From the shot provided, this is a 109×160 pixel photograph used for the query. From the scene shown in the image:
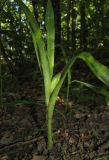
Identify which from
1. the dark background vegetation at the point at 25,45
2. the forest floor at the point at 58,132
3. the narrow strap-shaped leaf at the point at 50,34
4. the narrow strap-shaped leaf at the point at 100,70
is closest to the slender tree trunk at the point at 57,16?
the dark background vegetation at the point at 25,45

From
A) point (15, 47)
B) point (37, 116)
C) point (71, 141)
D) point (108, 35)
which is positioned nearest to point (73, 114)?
point (37, 116)

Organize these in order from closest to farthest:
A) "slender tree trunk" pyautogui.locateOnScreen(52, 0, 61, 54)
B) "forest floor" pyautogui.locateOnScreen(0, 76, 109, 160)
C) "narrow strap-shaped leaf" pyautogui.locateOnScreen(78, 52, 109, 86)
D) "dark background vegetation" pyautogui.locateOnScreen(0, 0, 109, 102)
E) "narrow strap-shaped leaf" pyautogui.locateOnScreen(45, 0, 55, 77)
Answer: "narrow strap-shaped leaf" pyautogui.locateOnScreen(78, 52, 109, 86) < "narrow strap-shaped leaf" pyautogui.locateOnScreen(45, 0, 55, 77) < "forest floor" pyautogui.locateOnScreen(0, 76, 109, 160) < "dark background vegetation" pyautogui.locateOnScreen(0, 0, 109, 102) < "slender tree trunk" pyautogui.locateOnScreen(52, 0, 61, 54)

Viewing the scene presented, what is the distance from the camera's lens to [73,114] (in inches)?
92.2

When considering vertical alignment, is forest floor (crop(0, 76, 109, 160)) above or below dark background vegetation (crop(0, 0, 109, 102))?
below

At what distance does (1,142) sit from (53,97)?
1.95ft

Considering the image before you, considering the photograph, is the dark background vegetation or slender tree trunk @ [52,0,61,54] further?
slender tree trunk @ [52,0,61,54]

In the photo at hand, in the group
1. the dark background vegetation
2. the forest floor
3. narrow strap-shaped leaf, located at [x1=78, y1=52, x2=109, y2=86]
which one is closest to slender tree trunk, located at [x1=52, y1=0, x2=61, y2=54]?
the dark background vegetation

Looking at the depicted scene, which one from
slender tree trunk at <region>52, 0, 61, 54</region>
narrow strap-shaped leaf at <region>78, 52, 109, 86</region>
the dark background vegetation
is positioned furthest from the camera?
slender tree trunk at <region>52, 0, 61, 54</region>

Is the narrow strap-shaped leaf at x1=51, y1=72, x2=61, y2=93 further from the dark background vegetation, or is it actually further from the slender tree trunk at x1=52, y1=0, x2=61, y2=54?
the slender tree trunk at x1=52, y1=0, x2=61, y2=54

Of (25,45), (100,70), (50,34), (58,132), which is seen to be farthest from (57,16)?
(100,70)

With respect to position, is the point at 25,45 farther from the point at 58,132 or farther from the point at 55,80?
the point at 55,80

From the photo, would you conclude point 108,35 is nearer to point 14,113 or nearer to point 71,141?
point 14,113

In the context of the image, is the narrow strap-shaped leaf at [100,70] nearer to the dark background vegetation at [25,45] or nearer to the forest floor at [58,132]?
the forest floor at [58,132]

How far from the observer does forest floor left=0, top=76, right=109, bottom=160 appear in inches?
70.4
